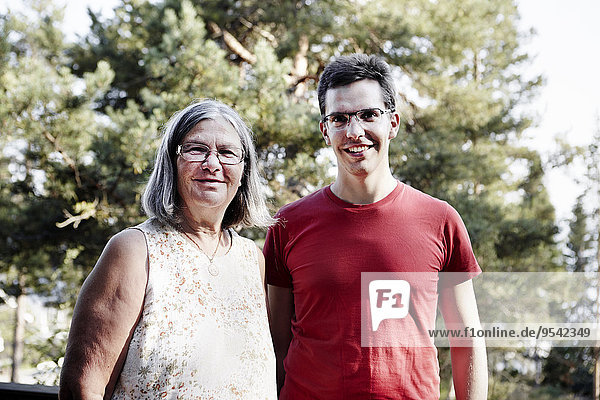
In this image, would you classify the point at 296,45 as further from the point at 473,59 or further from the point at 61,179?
the point at 473,59

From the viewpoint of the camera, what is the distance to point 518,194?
14.1m

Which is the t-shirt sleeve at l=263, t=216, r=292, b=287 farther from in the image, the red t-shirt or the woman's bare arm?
the woman's bare arm

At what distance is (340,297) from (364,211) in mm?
261

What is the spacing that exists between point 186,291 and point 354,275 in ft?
1.57

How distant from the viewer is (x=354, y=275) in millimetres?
1504

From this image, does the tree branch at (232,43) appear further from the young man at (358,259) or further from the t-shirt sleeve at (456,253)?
the t-shirt sleeve at (456,253)

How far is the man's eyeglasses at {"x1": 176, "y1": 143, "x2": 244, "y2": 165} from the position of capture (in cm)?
135

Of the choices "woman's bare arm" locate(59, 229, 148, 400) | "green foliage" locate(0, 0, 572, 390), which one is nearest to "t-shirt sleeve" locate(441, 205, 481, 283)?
"woman's bare arm" locate(59, 229, 148, 400)

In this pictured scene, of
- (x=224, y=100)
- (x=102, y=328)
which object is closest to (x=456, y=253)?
(x=102, y=328)

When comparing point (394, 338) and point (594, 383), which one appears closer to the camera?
point (394, 338)

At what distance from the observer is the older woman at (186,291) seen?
1156mm

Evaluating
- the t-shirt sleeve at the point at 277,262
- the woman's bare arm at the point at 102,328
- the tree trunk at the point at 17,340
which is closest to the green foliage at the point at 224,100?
the tree trunk at the point at 17,340

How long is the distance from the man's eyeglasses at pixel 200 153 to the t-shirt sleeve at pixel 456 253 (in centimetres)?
65

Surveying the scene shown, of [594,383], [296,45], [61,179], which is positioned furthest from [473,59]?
[61,179]
